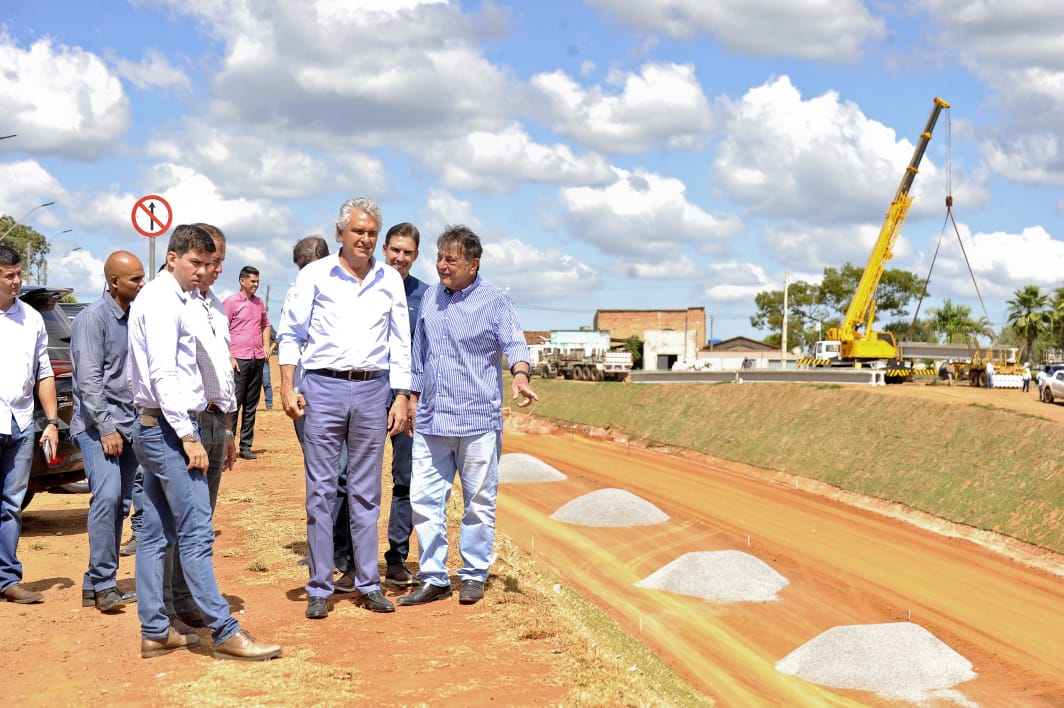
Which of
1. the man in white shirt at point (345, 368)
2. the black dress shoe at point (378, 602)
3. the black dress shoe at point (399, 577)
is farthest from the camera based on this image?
the black dress shoe at point (399, 577)

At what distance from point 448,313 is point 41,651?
3.11 m

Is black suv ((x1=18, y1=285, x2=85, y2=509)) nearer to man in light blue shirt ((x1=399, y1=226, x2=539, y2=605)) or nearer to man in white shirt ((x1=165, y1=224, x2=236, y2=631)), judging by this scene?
man in white shirt ((x1=165, y1=224, x2=236, y2=631))

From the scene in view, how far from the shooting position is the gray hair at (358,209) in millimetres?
6230

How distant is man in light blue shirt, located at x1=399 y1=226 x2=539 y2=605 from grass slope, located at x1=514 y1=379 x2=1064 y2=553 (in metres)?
17.6

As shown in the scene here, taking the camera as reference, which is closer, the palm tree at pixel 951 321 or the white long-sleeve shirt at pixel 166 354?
the white long-sleeve shirt at pixel 166 354

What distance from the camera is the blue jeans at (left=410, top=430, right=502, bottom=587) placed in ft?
22.6

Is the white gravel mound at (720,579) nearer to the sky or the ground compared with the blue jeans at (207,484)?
nearer to the ground

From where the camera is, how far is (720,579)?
1684 centimetres

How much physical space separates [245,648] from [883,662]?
997 centimetres

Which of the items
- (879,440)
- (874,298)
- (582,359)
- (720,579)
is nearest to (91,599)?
(720,579)

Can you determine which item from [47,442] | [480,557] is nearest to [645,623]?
[480,557]

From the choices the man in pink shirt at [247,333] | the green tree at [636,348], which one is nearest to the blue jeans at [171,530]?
the man in pink shirt at [247,333]

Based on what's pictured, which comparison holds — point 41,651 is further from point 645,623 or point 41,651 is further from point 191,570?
point 645,623

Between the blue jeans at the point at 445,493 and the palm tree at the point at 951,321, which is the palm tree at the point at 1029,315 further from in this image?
the blue jeans at the point at 445,493
